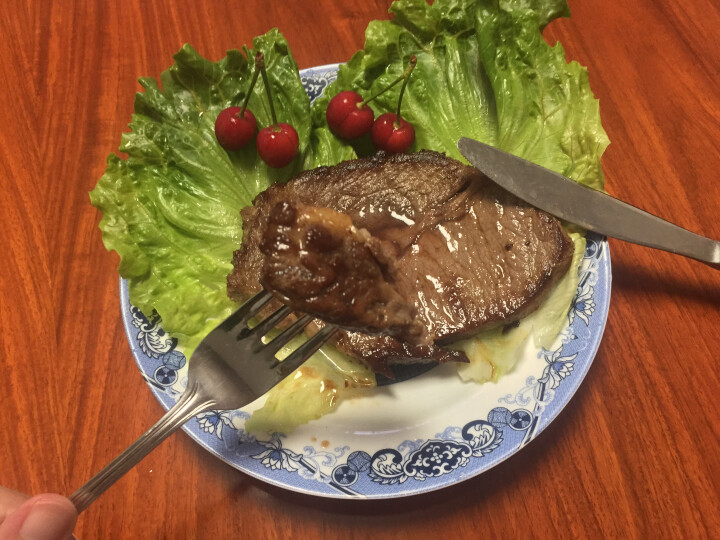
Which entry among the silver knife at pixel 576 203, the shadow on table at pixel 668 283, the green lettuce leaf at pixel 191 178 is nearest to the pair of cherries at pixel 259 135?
the green lettuce leaf at pixel 191 178

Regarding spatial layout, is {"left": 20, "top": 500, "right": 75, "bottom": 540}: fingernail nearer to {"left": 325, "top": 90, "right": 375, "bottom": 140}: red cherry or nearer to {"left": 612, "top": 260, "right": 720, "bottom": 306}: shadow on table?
{"left": 325, "top": 90, "right": 375, "bottom": 140}: red cherry

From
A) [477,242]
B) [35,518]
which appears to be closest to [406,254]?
[477,242]

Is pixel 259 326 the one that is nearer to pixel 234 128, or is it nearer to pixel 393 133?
pixel 234 128

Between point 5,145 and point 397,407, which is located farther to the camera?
point 5,145

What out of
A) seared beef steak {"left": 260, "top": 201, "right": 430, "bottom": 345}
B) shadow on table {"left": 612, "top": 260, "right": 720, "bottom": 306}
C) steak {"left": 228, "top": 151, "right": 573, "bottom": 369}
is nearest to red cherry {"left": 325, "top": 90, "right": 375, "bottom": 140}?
steak {"left": 228, "top": 151, "right": 573, "bottom": 369}

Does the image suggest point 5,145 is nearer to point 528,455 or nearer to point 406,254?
point 406,254

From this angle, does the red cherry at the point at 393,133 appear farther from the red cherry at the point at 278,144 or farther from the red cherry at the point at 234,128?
the red cherry at the point at 234,128
